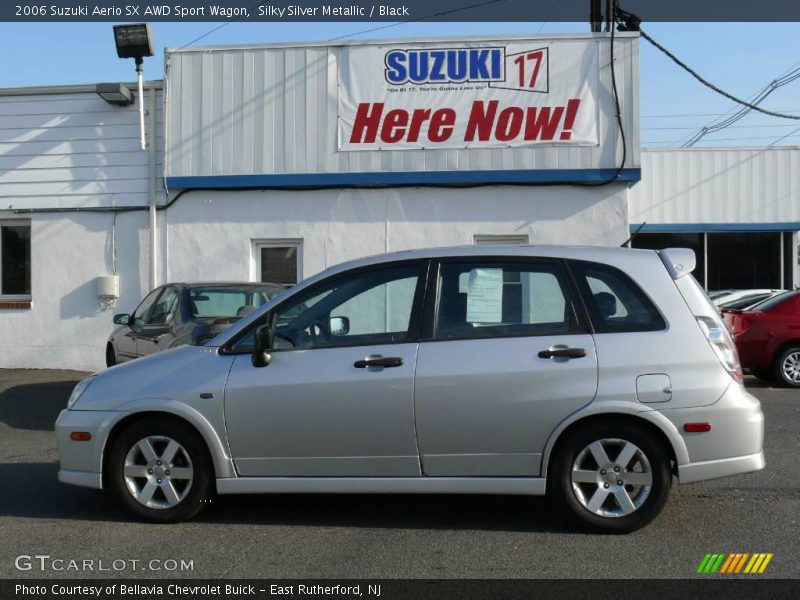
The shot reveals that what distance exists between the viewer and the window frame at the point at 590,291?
5562 mm

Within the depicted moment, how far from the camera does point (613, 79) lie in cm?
1423

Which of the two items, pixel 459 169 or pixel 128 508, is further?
pixel 459 169

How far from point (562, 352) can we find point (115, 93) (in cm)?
1144

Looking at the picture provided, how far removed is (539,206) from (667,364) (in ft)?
30.1

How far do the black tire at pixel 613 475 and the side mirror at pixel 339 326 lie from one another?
1.52 m

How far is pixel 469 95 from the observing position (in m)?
14.5

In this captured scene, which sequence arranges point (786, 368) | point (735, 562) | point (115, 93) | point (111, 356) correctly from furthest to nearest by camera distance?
point (115, 93)
point (786, 368)
point (111, 356)
point (735, 562)

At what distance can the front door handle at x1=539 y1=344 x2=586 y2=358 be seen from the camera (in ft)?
18.1

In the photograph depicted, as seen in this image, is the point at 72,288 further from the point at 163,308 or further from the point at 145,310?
the point at 163,308

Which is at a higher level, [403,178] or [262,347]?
[403,178]

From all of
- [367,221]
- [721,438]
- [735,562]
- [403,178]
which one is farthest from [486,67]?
[735,562]

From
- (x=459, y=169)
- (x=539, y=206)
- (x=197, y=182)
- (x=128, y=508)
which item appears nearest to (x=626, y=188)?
(x=539, y=206)
